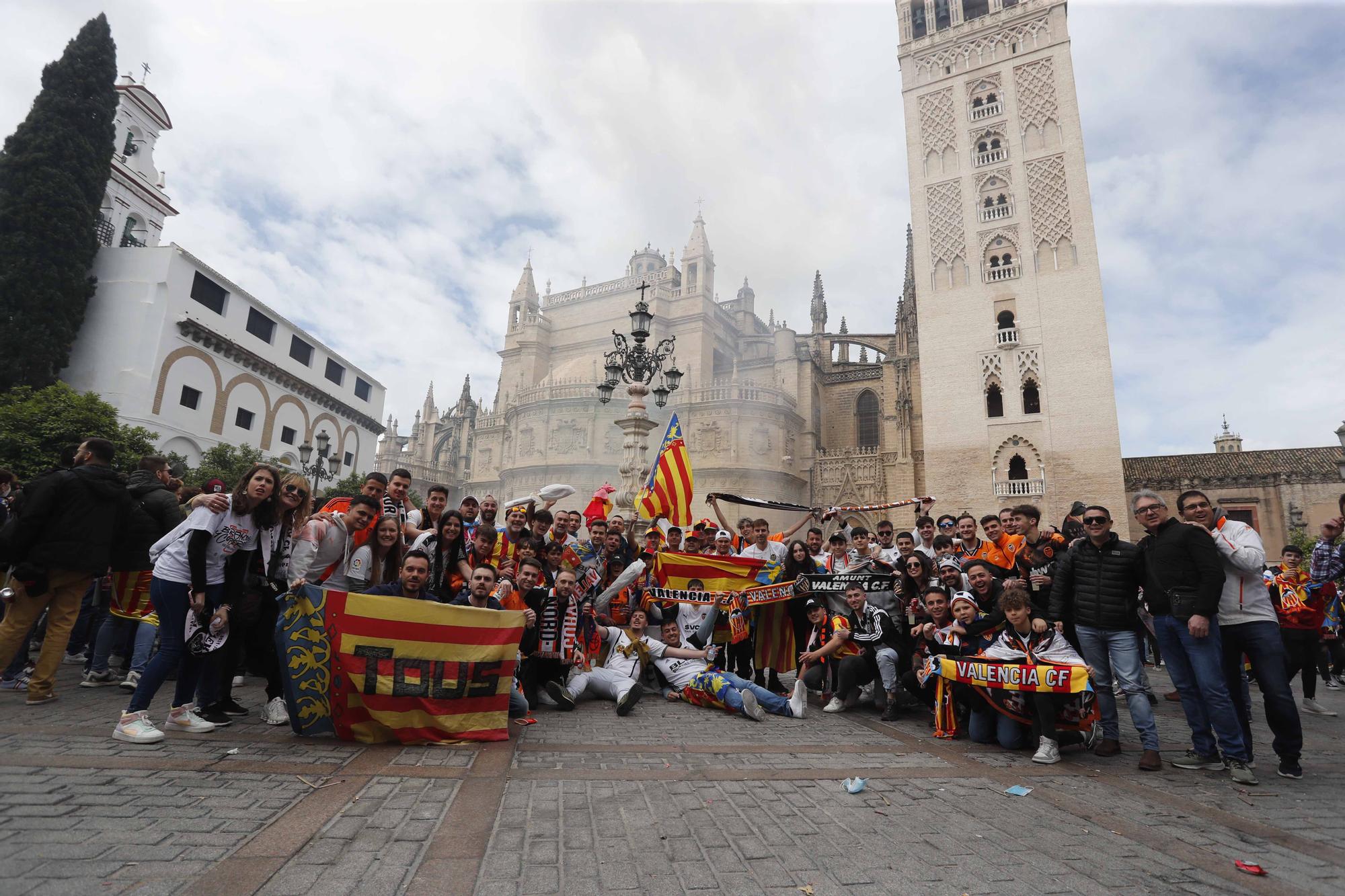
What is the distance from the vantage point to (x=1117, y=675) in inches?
204

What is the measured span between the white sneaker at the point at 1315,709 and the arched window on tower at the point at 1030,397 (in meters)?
18.3

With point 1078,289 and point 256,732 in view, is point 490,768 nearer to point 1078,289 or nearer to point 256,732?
point 256,732

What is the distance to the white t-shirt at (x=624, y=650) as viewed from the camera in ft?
22.9

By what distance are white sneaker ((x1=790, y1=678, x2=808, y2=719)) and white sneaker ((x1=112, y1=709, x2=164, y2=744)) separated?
16.7ft

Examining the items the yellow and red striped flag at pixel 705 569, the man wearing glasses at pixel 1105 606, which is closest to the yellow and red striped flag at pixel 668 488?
the yellow and red striped flag at pixel 705 569

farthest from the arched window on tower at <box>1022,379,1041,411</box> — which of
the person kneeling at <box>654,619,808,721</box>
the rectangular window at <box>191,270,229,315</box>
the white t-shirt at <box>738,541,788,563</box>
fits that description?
the rectangular window at <box>191,270,229,315</box>

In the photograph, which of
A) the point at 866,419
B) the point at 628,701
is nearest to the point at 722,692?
the point at 628,701

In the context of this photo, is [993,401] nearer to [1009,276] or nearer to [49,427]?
[1009,276]

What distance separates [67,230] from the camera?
23.3 m

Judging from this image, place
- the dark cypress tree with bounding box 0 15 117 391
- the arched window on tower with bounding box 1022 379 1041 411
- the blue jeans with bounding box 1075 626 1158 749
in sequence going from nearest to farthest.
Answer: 1. the blue jeans with bounding box 1075 626 1158 749
2. the dark cypress tree with bounding box 0 15 117 391
3. the arched window on tower with bounding box 1022 379 1041 411

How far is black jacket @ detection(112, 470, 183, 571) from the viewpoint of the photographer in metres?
6.09

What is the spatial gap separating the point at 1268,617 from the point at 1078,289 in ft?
77.7

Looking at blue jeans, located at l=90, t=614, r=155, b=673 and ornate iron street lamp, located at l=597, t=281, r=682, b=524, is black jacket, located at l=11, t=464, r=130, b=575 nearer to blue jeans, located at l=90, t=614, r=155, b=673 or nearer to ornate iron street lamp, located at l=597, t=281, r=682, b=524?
blue jeans, located at l=90, t=614, r=155, b=673

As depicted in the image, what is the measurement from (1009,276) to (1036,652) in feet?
79.1
